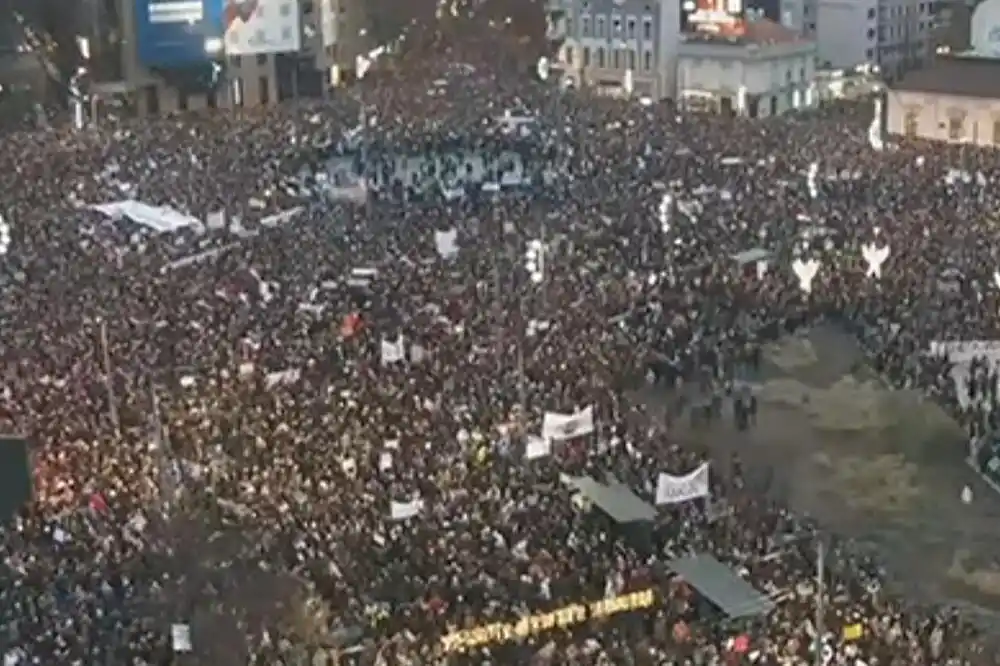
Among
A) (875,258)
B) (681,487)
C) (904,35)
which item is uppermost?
(904,35)

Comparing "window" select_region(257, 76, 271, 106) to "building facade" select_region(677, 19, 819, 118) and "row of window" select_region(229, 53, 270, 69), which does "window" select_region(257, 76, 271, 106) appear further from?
"building facade" select_region(677, 19, 819, 118)

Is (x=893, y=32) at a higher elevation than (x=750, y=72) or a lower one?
higher

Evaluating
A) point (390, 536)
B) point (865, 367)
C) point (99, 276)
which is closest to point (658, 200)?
point (865, 367)

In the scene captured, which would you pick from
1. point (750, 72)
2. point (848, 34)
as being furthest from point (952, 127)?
point (848, 34)

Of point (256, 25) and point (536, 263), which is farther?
point (256, 25)

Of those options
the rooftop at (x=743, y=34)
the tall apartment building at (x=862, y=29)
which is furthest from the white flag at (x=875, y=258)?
the tall apartment building at (x=862, y=29)

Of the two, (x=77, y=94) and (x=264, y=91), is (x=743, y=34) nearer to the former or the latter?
(x=264, y=91)

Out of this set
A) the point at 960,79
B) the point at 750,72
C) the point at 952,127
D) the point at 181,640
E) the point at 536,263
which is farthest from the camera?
the point at 750,72

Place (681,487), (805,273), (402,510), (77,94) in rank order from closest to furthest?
(402,510), (681,487), (805,273), (77,94)
